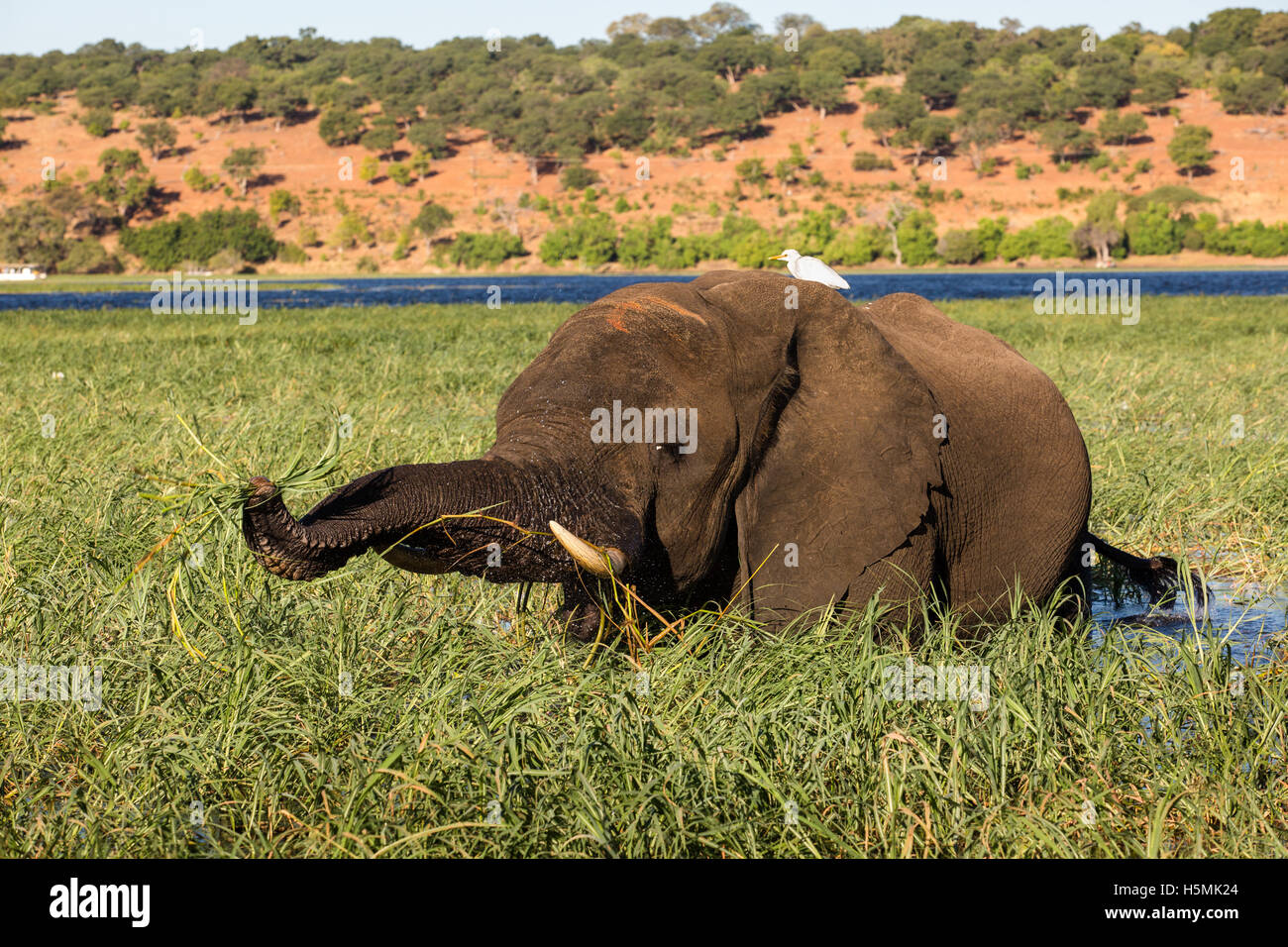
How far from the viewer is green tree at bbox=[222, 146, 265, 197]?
113250mm

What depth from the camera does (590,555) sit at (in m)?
3.61

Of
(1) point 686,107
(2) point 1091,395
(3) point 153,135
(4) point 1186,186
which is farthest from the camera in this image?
(1) point 686,107

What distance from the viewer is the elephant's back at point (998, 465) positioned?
16.6 ft

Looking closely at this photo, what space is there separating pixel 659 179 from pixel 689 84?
3389cm

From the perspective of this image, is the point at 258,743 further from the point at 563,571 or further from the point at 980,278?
the point at 980,278

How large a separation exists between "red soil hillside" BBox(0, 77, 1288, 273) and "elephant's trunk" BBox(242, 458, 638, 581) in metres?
95.4

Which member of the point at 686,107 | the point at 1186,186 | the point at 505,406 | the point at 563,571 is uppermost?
the point at 686,107

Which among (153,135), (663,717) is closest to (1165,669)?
(663,717)

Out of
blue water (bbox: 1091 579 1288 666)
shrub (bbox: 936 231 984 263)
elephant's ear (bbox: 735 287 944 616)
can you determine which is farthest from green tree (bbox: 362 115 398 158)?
elephant's ear (bbox: 735 287 944 616)

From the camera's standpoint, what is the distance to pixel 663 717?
163 inches

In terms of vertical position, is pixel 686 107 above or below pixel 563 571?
above

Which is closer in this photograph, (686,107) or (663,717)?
(663,717)

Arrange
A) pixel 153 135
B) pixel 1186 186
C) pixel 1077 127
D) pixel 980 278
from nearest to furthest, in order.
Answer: pixel 980 278 < pixel 1186 186 < pixel 1077 127 < pixel 153 135
